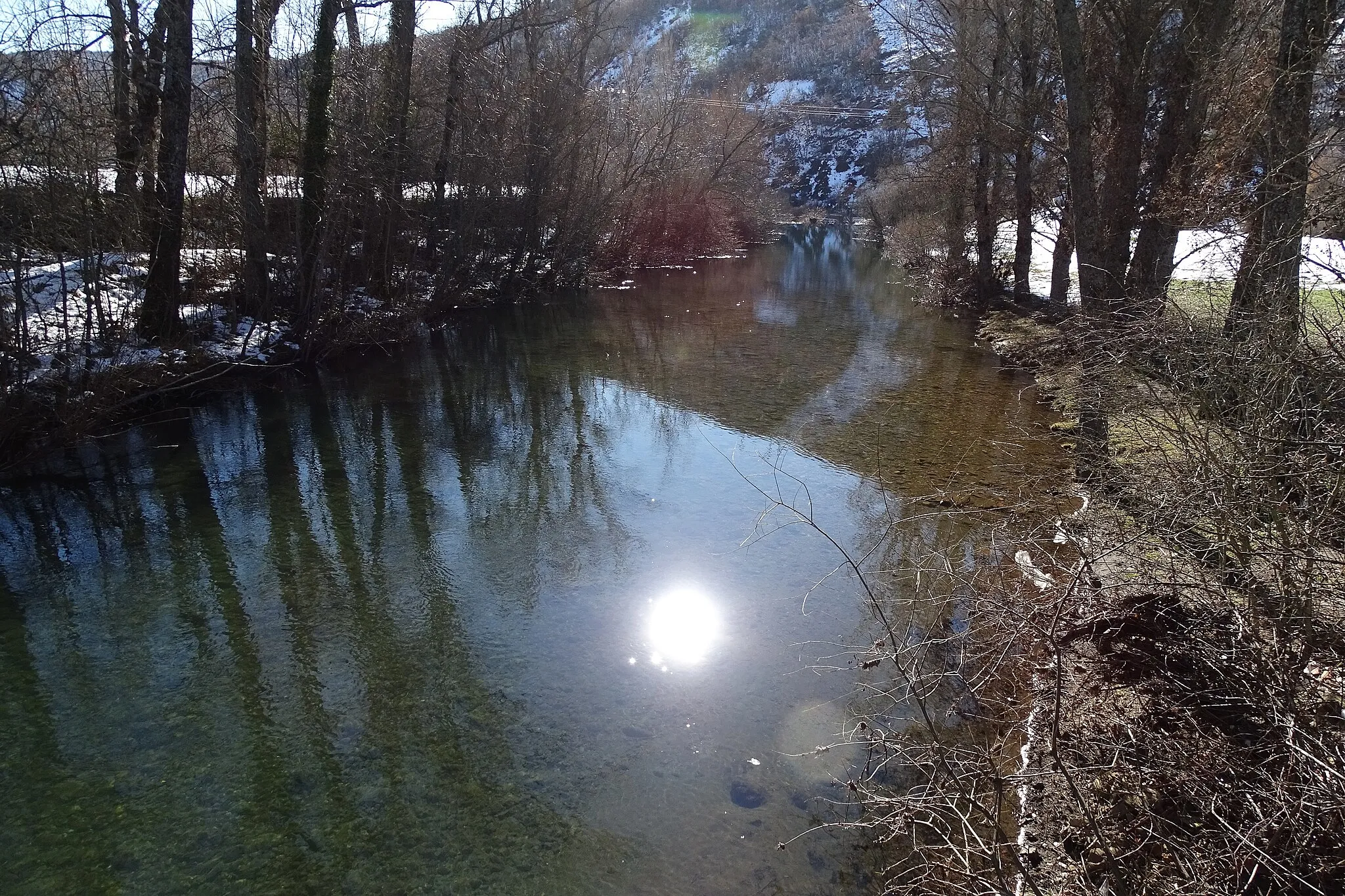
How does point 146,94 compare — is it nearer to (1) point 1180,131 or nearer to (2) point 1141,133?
(2) point 1141,133

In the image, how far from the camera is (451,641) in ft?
18.2

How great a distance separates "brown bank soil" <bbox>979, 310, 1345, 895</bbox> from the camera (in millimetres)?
2670

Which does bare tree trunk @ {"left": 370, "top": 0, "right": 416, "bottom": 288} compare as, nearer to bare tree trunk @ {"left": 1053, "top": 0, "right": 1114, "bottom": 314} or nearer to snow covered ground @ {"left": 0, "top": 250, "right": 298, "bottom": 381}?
snow covered ground @ {"left": 0, "top": 250, "right": 298, "bottom": 381}

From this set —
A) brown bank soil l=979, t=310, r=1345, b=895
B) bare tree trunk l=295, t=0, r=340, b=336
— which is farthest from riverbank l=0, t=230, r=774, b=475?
brown bank soil l=979, t=310, r=1345, b=895

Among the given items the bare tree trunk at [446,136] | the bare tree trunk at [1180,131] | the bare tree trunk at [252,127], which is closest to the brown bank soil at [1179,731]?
the bare tree trunk at [1180,131]

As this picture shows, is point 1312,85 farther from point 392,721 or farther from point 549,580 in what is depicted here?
point 392,721

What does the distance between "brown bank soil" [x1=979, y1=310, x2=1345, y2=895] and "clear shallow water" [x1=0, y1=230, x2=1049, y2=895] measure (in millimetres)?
1038

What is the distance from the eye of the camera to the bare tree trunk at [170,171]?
11.0m

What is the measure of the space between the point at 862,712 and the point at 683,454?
200 inches

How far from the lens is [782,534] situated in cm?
728

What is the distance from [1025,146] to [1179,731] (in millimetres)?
14358

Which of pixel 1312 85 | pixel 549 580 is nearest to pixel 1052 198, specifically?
pixel 1312 85

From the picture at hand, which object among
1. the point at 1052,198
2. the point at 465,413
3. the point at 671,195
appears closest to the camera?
the point at 465,413

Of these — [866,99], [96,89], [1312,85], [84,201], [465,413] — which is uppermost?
[866,99]
